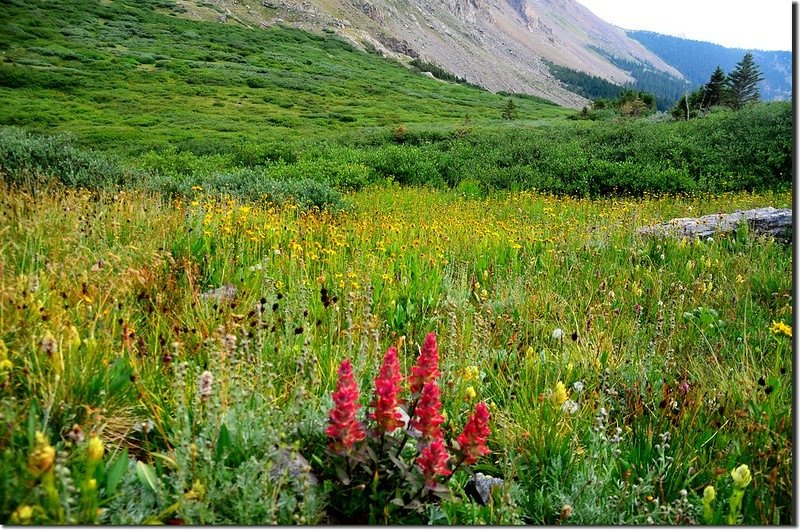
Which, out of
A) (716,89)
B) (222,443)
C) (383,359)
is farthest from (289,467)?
(716,89)

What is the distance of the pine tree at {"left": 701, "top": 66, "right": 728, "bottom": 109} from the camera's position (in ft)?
136

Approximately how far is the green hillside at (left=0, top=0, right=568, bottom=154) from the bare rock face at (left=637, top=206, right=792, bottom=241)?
65.7 feet

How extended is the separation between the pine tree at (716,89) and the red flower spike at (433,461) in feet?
161

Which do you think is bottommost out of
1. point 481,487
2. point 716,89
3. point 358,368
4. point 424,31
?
point 481,487

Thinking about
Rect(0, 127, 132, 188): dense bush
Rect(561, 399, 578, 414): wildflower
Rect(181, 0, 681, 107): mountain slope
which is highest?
Rect(181, 0, 681, 107): mountain slope

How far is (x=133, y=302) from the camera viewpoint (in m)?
3.15

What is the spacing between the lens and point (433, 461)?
1.53 meters

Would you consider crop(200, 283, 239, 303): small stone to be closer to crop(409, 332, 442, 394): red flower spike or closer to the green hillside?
crop(409, 332, 442, 394): red flower spike

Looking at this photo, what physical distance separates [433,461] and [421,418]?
0.13 meters

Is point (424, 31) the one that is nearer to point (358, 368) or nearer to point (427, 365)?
point (358, 368)

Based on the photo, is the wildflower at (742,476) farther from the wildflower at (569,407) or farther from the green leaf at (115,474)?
the green leaf at (115,474)

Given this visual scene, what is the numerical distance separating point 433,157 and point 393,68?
72827mm

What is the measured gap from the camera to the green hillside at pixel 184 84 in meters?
31.7

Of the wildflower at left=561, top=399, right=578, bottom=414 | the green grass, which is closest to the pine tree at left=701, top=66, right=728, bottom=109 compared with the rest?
the green grass
